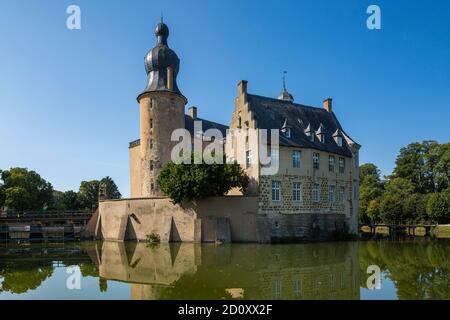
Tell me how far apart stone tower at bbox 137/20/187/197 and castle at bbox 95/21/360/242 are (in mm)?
94

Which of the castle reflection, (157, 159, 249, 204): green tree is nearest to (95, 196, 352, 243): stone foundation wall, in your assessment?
(157, 159, 249, 204): green tree

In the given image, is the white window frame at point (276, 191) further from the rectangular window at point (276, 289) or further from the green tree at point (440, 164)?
the green tree at point (440, 164)

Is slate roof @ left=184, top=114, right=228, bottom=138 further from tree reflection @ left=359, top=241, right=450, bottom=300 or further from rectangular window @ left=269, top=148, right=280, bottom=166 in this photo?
tree reflection @ left=359, top=241, right=450, bottom=300

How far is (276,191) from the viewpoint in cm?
2933

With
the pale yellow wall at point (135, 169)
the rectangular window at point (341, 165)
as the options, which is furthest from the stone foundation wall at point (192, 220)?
the pale yellow wall at point (135, 169)

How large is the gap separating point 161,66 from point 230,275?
2719 centimetres

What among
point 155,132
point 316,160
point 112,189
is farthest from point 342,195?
point 112,189

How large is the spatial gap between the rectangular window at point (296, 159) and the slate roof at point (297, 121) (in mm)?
596

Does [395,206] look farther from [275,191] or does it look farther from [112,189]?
[112,189]

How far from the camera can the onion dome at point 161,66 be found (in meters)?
37.0
